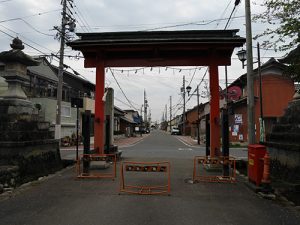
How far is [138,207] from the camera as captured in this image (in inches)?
310

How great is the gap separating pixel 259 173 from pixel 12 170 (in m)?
7.99

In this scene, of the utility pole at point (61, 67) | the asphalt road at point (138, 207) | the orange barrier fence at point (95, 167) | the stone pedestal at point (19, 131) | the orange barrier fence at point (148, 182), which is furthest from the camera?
the utility pole at point (61, 67)

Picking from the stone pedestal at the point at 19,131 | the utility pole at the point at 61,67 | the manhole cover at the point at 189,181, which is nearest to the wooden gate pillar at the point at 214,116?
the manhole cover at the point at 189,181

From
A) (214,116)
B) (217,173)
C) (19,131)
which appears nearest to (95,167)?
(19,131)

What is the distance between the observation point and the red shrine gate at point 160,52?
1424 cm

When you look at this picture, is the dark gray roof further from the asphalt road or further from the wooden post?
the asphalt road

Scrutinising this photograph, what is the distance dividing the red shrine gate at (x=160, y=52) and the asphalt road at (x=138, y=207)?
4.78 meters

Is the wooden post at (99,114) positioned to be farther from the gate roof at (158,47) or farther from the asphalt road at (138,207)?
the asphalt road at (138,207)

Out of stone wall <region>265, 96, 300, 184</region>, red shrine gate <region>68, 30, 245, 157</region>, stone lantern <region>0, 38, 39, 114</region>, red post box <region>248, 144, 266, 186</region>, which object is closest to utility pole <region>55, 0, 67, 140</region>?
red shrine gate <region>68, 30, 245, 157</region>

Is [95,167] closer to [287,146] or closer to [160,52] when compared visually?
[160,52]

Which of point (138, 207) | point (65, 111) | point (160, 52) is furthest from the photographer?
point (65, 111)

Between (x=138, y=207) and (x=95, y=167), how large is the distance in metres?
7.08

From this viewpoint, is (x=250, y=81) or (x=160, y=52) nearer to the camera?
(x=250, y=81)

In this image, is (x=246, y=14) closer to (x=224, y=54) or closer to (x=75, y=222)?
(x=224, y=54)
